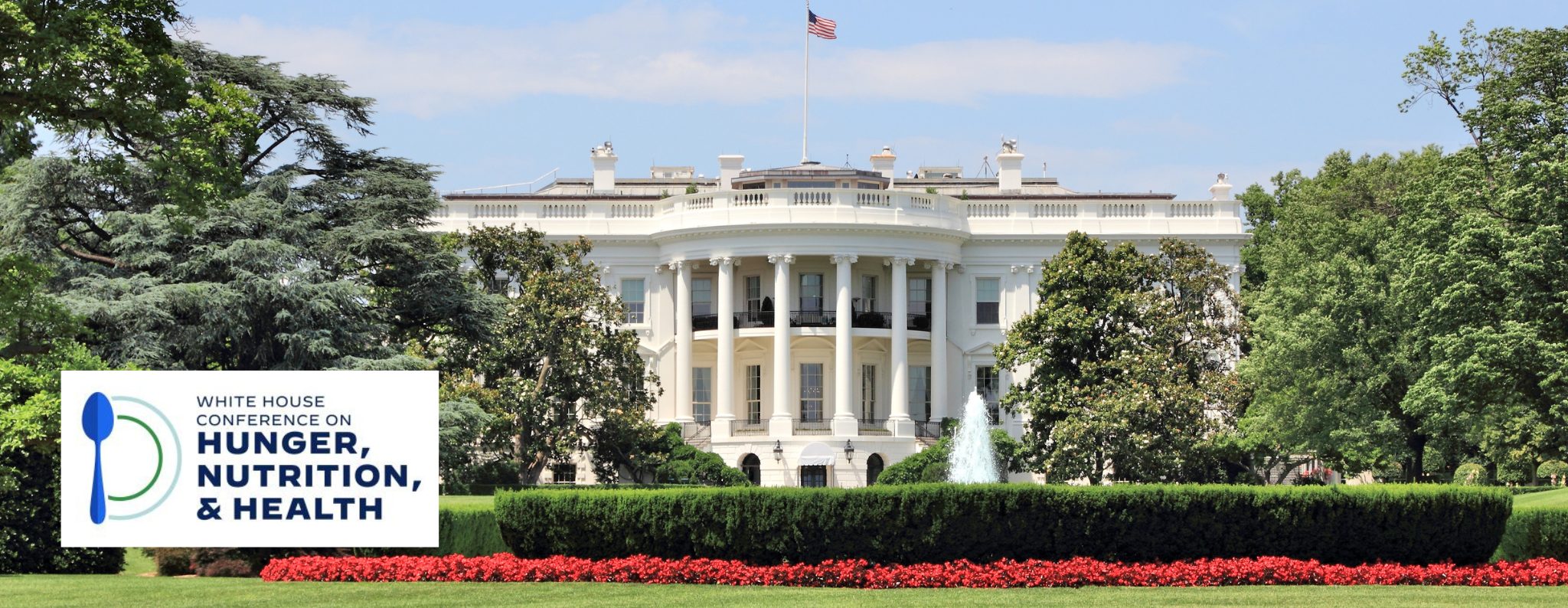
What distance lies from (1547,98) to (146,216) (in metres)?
27.4

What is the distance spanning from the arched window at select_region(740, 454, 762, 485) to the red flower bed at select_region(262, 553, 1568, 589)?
34306mm

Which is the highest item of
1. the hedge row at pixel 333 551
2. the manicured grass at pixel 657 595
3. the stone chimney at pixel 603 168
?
the stone chimney at pixel 603 168

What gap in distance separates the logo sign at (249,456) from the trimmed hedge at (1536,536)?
1588cm

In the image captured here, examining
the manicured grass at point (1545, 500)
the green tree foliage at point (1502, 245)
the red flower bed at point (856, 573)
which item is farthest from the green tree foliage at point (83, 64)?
the green tree foliage at point (1502, 245)

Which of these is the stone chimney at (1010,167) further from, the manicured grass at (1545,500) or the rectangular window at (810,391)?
the manicured grass at (1545,500)

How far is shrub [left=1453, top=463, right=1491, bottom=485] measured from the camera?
5716 centimetres

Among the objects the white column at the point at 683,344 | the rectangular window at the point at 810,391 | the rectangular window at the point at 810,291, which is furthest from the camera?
the rectangular window at the point at 810,291

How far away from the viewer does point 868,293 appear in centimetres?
6388

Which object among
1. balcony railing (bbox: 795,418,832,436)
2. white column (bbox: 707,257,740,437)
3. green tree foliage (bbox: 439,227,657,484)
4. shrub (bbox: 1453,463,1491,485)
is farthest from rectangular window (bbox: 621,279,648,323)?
shrub (bbox: 1453,463,1491,485)

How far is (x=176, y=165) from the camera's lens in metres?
20.5

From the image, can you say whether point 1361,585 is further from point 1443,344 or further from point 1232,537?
point 1443,344

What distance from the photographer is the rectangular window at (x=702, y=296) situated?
210ft

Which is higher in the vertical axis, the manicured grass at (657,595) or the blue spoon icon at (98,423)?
the blue spoon icon at (98,423)

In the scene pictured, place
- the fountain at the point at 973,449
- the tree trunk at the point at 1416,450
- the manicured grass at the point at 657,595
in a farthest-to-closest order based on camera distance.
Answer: the fountain at the point at 973,449
the tree trunk at the point at 1416,450
the manicured grass at the point at 657,595
